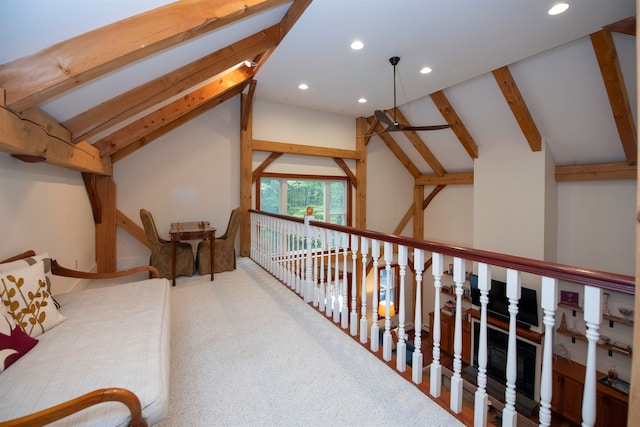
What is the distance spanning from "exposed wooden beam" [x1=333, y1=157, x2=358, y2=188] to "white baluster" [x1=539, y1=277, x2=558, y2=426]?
18.4ft

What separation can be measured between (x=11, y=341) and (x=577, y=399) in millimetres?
6279

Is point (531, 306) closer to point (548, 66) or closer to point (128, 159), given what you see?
point (548, 66)

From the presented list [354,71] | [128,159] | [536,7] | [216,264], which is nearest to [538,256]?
[536,7]

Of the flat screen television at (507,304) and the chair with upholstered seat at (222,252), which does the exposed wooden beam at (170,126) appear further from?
the flat screen television at (507,304)

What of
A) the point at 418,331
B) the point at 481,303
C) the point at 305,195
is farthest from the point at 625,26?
the point at 305,195

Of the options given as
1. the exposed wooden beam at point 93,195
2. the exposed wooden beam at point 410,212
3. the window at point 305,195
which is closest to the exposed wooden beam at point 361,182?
the window at point 305,195

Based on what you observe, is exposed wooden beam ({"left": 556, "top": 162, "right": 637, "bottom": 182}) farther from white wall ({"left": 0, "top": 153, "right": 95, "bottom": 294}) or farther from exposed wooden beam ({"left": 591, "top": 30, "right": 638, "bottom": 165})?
white wall ({"left": 0, "top": 153, "right": 95, "bottom": 294})

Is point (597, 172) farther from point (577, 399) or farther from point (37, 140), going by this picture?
point (37, 140)

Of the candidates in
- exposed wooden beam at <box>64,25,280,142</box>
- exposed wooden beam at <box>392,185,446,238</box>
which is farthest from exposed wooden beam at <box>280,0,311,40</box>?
exposed wooden beam at <box>392,185,446,238</box>

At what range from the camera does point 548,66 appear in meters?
3.84

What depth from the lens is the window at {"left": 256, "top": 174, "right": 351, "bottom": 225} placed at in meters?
5.89

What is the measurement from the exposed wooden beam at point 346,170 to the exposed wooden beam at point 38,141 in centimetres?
457

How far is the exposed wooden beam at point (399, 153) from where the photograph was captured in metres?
7.05

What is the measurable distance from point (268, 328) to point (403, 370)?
1.17 meters
